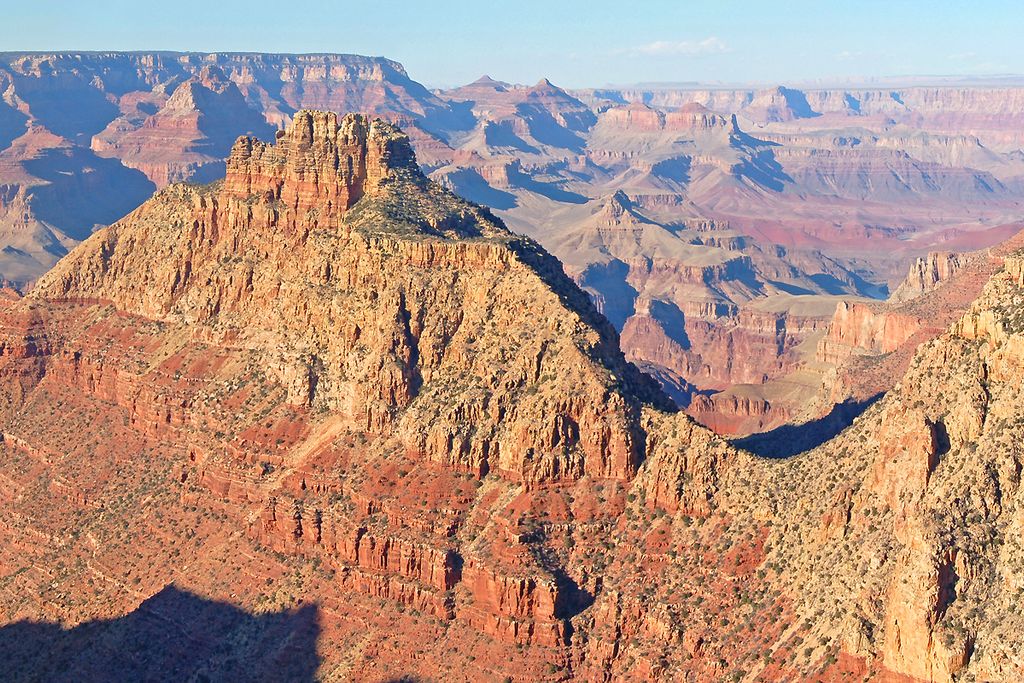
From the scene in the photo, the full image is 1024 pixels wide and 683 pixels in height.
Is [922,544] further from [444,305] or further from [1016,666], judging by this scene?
[444,305]

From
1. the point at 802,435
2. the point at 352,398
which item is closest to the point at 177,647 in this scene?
the point at 352,398

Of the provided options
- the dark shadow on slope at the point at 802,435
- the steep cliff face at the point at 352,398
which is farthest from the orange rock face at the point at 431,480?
the dark shadow on slope at the point at 802,435

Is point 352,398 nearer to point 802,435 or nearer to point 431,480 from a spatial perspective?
point 431,480

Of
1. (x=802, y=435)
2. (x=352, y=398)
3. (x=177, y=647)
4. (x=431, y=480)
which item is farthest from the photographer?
(x=802, y=435)

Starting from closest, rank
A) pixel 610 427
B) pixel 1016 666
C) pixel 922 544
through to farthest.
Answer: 1. pixel 1016 666
2. pixel 922 544
3. pixel 610 427

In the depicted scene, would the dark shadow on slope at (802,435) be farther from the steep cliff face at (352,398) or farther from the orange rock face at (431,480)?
the orange rock face at (431,480)

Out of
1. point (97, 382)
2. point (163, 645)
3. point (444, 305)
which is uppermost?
point (444, 305)

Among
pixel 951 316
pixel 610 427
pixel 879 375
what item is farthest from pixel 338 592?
pixel 951 316
